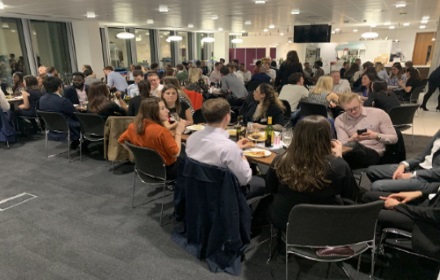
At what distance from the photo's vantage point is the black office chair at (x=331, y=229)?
162cm

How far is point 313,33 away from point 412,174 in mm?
9807

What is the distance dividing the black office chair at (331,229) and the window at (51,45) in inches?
409

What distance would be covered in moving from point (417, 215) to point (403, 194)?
343 millimetres

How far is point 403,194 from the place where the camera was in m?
2.23

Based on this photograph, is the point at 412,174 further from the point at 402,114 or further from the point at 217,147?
the point at 402,114

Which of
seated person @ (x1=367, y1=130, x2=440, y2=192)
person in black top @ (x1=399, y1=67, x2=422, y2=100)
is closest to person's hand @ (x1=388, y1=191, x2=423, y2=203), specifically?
seated person @ (x1=367, y1=130, x2=440, y2=192)

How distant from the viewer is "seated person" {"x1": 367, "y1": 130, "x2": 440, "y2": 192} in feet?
7.87

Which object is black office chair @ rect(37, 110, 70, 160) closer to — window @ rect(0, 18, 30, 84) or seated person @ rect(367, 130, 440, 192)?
seated person @ rect(367, 130, 440, 192)

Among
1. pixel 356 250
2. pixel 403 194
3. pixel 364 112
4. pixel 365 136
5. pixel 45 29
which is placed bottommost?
pixel 356 250

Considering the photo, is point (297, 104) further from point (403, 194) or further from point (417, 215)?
point (417, 215)

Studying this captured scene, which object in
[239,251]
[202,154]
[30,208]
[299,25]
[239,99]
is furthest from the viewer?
[299,25]

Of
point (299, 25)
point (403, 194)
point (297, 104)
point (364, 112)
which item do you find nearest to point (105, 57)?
point (299, 25)

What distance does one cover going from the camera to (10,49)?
8930mm

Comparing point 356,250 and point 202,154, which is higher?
point 202,154
